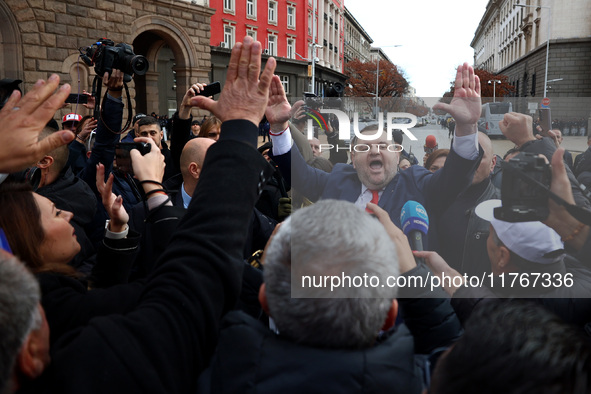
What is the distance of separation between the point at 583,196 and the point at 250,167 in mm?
1219

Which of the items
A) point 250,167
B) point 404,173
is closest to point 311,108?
point 404,173

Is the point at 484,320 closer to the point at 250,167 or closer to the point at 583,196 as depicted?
the point at 250,167

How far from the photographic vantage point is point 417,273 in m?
1.48

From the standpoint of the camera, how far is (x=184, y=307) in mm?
1183

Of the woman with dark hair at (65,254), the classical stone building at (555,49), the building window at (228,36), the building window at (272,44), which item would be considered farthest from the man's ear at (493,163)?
the building window at (272,44)

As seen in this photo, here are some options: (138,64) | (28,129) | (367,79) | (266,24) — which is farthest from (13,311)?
(367,79)

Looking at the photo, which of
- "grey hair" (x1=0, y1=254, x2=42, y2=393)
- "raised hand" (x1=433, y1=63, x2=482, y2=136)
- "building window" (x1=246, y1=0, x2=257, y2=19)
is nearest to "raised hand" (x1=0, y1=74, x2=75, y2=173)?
"grey hair" (x1=0, y1=254, x2=42, y2=393)

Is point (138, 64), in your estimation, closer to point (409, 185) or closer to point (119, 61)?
point (119, 61)

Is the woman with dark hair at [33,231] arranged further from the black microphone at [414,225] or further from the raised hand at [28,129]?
the black microphone at [414,225]

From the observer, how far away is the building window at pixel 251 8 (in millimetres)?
31075

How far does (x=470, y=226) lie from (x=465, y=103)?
47cm

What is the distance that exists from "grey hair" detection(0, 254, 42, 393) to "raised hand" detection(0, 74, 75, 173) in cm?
28

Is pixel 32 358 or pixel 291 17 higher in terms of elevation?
pixel 291 17

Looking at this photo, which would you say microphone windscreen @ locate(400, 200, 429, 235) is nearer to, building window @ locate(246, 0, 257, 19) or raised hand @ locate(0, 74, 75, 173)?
raised hand @ locate(0, 74, 75, 173)
